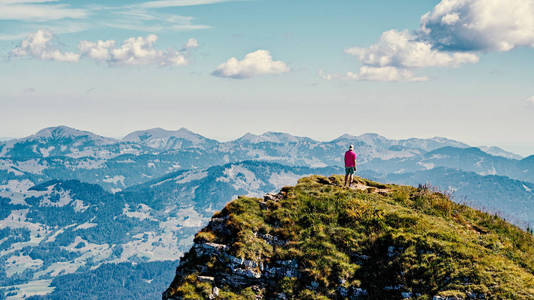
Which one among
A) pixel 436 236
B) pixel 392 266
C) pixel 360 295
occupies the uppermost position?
pixel 436 236

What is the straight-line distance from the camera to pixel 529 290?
73.8 feet

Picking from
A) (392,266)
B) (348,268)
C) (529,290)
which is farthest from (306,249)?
(529,290)

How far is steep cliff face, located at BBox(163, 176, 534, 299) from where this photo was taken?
24484 millimetres

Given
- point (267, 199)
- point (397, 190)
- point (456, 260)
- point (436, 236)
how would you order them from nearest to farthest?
point (456, 260) < point (436, 236) < point (267, 199) < point (397, 190)

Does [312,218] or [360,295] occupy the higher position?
[312,218]

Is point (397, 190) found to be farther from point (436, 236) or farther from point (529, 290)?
point (529, 290)

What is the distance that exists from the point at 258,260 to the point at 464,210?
71.4ft

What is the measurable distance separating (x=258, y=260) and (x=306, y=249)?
3734mm

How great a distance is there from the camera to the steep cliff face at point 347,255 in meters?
24.5

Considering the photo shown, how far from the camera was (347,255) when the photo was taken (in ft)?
91.2

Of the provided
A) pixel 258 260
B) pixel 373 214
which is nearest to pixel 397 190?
pixel 373 214

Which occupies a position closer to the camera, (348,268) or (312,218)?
(348,268)

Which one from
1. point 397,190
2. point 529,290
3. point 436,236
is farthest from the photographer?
point 397,190

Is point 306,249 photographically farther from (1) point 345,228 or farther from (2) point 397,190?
(2) point 397,190
